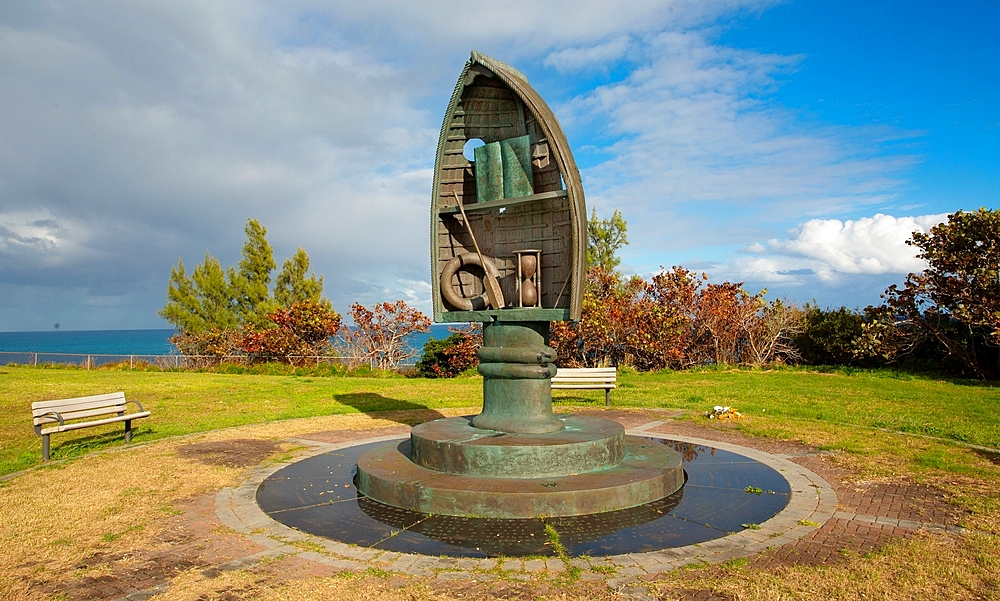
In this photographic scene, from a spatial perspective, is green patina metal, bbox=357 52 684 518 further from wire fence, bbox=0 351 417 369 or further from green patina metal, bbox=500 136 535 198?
wire fence, bbox=0 351 417 369

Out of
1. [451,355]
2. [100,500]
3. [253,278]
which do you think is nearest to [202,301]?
[253,278]

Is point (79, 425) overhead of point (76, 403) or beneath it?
beneath

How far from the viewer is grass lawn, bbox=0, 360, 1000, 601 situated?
13.1ft

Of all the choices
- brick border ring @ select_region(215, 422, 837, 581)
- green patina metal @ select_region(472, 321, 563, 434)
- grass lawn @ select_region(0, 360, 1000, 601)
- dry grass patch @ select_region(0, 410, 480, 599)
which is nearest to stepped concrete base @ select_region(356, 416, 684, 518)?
green patina metal @ select_region(472, 321, 563, 434)

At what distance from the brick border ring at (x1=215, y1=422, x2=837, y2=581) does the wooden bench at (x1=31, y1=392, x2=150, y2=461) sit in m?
3.18

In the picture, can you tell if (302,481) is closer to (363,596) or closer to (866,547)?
(363,596)

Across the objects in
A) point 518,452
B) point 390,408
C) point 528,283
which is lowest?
point 390,408

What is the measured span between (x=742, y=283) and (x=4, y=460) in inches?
744

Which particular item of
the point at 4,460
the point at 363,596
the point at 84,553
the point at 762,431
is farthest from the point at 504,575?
the point at 4,460

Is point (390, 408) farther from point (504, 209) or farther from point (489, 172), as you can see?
point (489, 172)

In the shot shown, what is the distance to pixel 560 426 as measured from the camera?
6.96 m

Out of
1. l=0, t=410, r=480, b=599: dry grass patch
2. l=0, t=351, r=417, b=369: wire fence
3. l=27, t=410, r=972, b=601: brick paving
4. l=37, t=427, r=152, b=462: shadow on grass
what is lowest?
l=27, t=410, r=972, b=601: brick paving

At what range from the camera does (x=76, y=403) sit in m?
8.52

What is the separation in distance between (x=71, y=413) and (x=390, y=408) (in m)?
5.45
